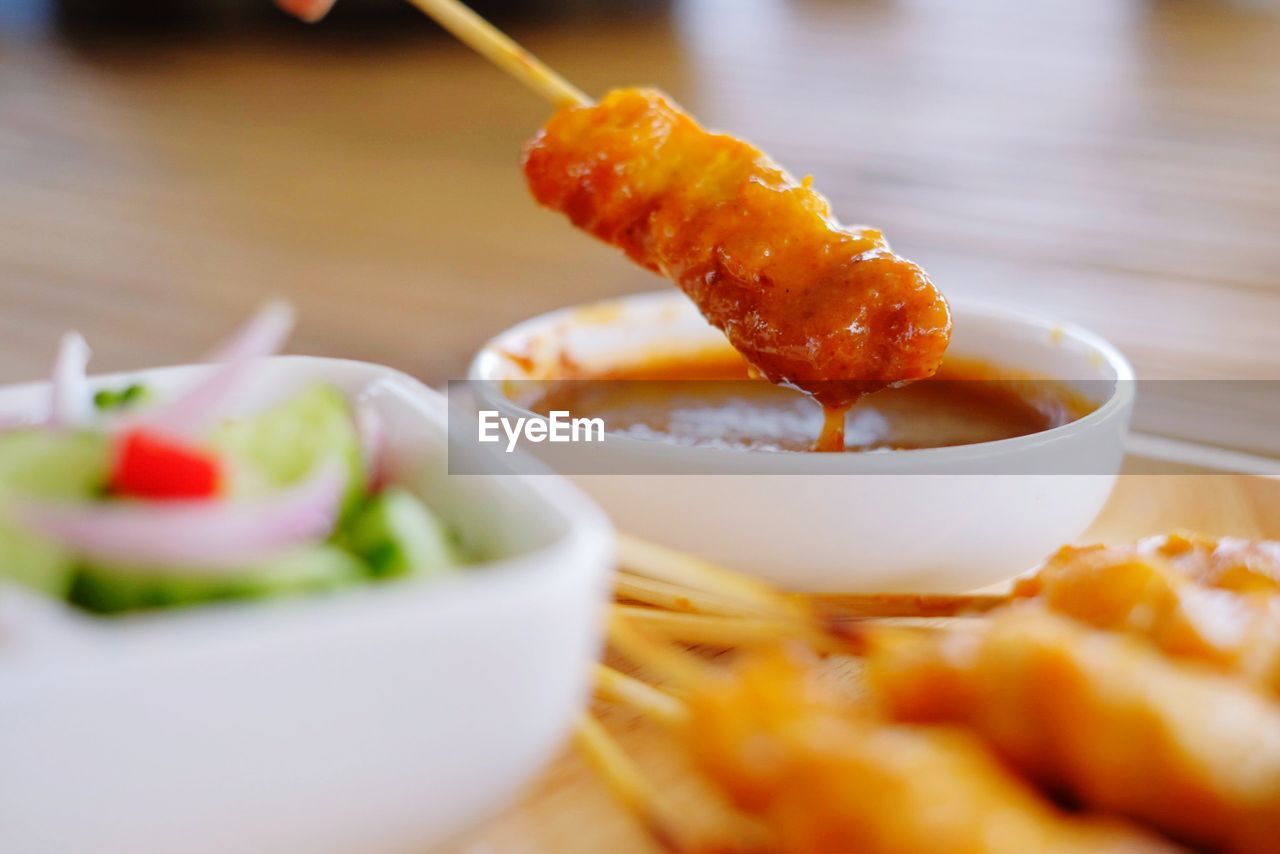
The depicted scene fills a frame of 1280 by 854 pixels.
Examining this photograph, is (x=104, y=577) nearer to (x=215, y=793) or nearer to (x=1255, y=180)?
(x=215, y=793)

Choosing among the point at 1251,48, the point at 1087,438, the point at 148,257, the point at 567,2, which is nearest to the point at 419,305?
the point at 148,257

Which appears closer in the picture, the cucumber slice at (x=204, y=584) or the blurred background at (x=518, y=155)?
the cucumber slice at (x=204, y=584)

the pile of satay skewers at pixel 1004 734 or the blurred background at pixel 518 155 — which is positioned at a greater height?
the blurred background at pixel 518 155

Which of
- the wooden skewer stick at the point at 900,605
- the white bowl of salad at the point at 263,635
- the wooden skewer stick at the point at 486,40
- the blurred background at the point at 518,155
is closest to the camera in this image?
the white bowl of salad at the point at 263,635

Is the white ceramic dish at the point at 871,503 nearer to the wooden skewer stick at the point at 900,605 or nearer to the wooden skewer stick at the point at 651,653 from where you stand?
the wooden skewer stick at the point at 900,605

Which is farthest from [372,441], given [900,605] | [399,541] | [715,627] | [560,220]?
[560,220]

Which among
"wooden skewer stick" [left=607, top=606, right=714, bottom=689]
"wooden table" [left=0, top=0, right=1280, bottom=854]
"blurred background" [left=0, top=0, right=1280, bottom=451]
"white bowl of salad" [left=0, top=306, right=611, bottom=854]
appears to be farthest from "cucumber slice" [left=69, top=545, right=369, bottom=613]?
"blurred background" [left=0, top=0, right=1280, bottom=451]

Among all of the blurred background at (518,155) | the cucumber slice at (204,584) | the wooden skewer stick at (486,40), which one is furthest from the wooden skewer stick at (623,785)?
the blurred background at (518,155)

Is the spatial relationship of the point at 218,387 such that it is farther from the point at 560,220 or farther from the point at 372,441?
the point at 560,220
